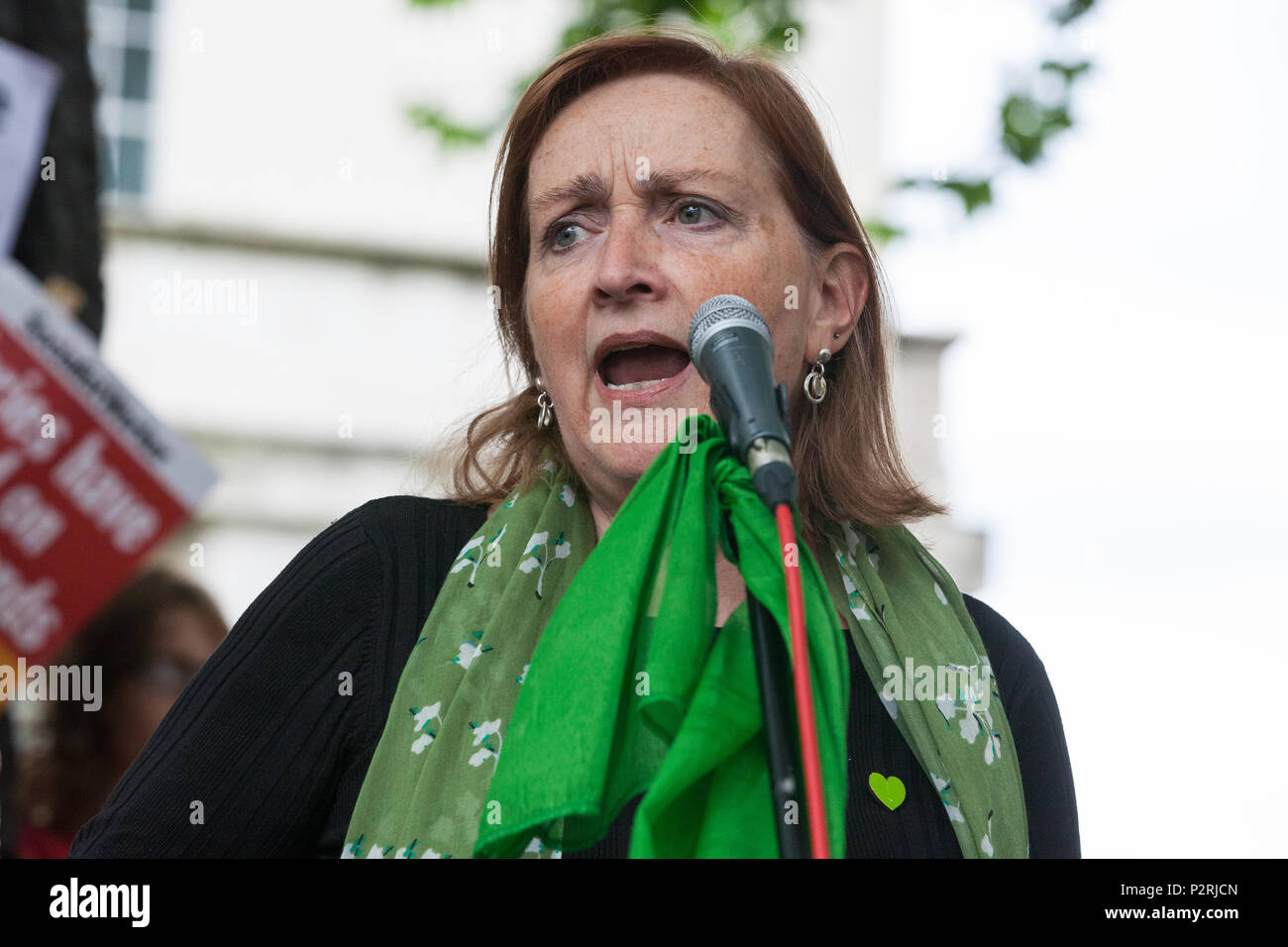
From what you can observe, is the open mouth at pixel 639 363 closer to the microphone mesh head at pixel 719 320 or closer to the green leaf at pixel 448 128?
the microphone mesh head at pixel 719 320

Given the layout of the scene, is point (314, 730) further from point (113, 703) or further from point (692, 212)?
point (113, 703)

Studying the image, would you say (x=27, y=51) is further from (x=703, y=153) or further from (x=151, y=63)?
(x=151, y=63)

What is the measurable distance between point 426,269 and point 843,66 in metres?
3.59

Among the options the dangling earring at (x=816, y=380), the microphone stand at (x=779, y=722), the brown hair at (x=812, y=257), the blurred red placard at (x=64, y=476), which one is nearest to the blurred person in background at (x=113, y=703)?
the blurred red placard at (x=64, y=476)

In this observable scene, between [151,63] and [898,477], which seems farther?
[151,63]

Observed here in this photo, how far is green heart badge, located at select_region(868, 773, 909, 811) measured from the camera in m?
2.57

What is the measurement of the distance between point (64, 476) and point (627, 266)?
1496mm

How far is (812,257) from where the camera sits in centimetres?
296

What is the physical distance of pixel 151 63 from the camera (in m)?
11.6

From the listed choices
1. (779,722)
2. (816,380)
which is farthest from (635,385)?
(779,722)

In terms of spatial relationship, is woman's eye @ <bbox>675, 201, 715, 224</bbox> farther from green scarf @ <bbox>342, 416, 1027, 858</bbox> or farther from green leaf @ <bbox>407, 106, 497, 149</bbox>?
green leaf @ <bbox>407, 106, 497, 149</bbox>

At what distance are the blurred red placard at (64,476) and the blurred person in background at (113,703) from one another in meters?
1.57

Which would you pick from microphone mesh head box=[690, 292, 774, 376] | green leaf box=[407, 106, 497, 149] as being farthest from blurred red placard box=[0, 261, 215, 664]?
green leaf box=[407, 106, 497, 149]
